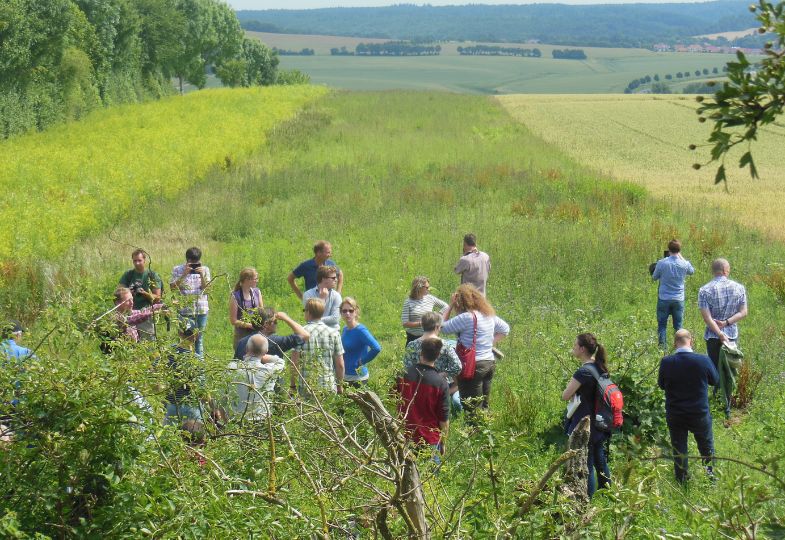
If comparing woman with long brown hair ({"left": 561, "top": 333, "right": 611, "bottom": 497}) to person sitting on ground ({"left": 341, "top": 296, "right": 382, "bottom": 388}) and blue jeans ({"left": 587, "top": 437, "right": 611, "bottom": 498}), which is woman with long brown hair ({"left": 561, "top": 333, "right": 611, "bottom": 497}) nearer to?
blue jeans ({"left": 587, "top": 437, "right": 611, "bottom": 498})

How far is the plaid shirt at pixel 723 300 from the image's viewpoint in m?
8.85

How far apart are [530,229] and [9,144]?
21.2m

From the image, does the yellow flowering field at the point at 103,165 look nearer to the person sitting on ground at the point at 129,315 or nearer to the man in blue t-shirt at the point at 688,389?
the person sitting on ground at the point at 129,315

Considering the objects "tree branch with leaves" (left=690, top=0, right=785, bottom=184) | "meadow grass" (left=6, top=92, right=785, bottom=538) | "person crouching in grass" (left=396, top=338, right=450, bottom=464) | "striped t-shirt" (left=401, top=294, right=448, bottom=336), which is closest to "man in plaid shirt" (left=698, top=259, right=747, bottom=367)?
"meadow grass" (left=6, top=92, right=785, bottom=538)

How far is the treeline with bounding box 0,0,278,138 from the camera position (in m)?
38.4

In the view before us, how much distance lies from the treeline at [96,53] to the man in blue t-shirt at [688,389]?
119 ft

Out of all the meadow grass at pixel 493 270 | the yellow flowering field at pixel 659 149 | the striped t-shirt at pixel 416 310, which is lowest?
the yellow flowering field at pixel 659 149

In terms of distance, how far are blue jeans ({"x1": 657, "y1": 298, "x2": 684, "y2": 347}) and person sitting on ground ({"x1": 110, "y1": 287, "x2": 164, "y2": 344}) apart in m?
6.39

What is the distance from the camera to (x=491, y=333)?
8.03 metres

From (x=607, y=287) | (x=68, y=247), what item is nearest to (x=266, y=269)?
(x=68, y=247)

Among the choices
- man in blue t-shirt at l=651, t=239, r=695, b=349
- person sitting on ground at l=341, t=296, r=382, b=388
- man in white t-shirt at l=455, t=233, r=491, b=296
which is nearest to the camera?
person sitting on ground at l=341, t=296, r=382, b=388

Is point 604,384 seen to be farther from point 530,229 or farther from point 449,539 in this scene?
point 530,229

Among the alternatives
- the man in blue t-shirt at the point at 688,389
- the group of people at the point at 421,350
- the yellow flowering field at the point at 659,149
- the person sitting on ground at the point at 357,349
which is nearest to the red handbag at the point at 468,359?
the group of people at the point at 421,350

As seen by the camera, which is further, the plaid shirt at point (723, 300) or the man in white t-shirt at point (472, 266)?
the man in white t-shirt at point (472, 266)
